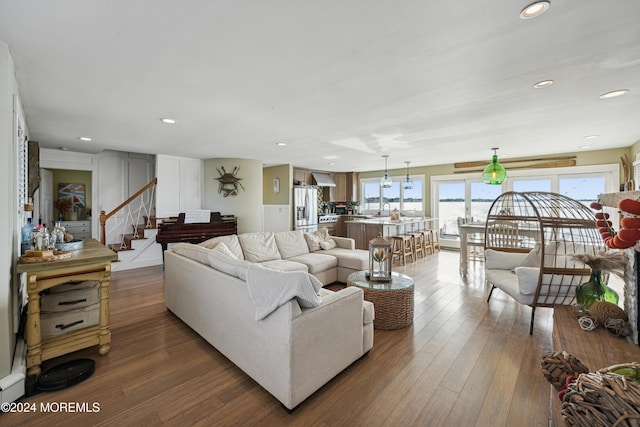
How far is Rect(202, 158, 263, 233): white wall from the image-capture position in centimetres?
654

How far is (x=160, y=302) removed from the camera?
3.64 meters

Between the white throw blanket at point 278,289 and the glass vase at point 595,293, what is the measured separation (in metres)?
1.77

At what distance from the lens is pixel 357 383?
1.98m

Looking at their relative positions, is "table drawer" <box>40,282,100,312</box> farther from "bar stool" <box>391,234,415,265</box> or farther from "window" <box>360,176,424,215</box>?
"window" <box>360,176,424,215</box>

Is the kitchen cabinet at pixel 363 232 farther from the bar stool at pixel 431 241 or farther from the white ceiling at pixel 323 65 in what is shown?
the white ceiling at pixel 323 65


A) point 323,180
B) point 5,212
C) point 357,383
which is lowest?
point 357,383

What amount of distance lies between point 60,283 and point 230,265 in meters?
1.33

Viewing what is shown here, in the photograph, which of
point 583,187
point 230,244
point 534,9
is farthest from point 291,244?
point 583,187

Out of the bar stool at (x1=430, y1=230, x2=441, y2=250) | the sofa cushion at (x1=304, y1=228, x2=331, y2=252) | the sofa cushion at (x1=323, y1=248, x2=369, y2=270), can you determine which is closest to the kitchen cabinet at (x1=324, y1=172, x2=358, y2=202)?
the bar stool at (x1=430, y1=230, x2=441, y2=250)

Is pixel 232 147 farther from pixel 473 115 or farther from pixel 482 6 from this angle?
pixel 482 6

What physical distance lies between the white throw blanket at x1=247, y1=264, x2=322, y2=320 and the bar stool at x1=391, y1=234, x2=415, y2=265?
4367mm

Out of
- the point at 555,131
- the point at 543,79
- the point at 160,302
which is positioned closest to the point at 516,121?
the point at 555,131

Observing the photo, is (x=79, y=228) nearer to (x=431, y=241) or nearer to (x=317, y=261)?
(x=317, y=261)

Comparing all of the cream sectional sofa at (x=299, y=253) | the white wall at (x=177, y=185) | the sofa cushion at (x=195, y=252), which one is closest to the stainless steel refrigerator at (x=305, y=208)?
the white wall at (x=177, y=185)
